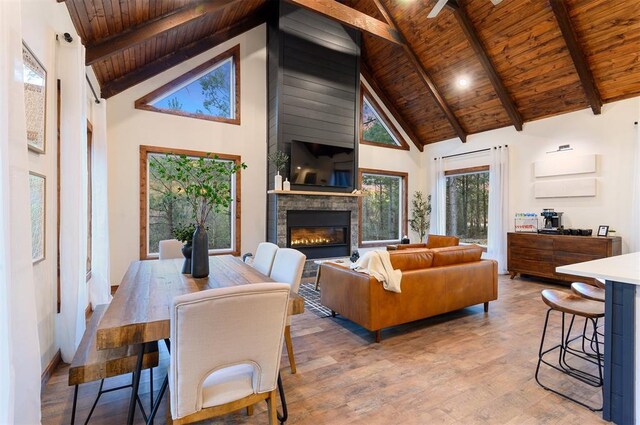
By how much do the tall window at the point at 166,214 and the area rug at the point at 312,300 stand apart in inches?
58.7

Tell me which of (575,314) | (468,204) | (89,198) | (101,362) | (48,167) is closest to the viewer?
(101,362)

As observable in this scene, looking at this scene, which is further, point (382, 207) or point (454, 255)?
point (382, 207)

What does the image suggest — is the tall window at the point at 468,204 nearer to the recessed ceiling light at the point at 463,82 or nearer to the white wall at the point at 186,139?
the recessed ceiling light at the point at 463,82

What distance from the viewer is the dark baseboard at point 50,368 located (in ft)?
7.05

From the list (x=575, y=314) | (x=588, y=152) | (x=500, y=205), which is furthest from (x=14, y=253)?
(x=588, y=152)

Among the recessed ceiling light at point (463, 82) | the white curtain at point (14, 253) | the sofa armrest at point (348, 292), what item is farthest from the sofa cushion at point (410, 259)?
the recessed ceiling light at point (463, 82)

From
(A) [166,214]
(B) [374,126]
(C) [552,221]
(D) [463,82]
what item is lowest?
(C) [552,221]

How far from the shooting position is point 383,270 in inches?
113

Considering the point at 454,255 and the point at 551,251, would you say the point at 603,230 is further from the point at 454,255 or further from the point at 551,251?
the point at 454,255

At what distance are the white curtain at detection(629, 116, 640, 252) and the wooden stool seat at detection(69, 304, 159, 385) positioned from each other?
20.6 feet

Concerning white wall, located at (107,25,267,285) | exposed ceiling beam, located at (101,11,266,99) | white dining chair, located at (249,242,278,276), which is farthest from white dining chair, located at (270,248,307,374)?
exposed ceiling beam, located at (101,11,266,99)

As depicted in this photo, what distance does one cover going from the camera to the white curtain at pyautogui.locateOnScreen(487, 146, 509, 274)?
6086mm

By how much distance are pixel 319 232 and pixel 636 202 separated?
194 inches

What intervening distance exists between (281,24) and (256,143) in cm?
209
